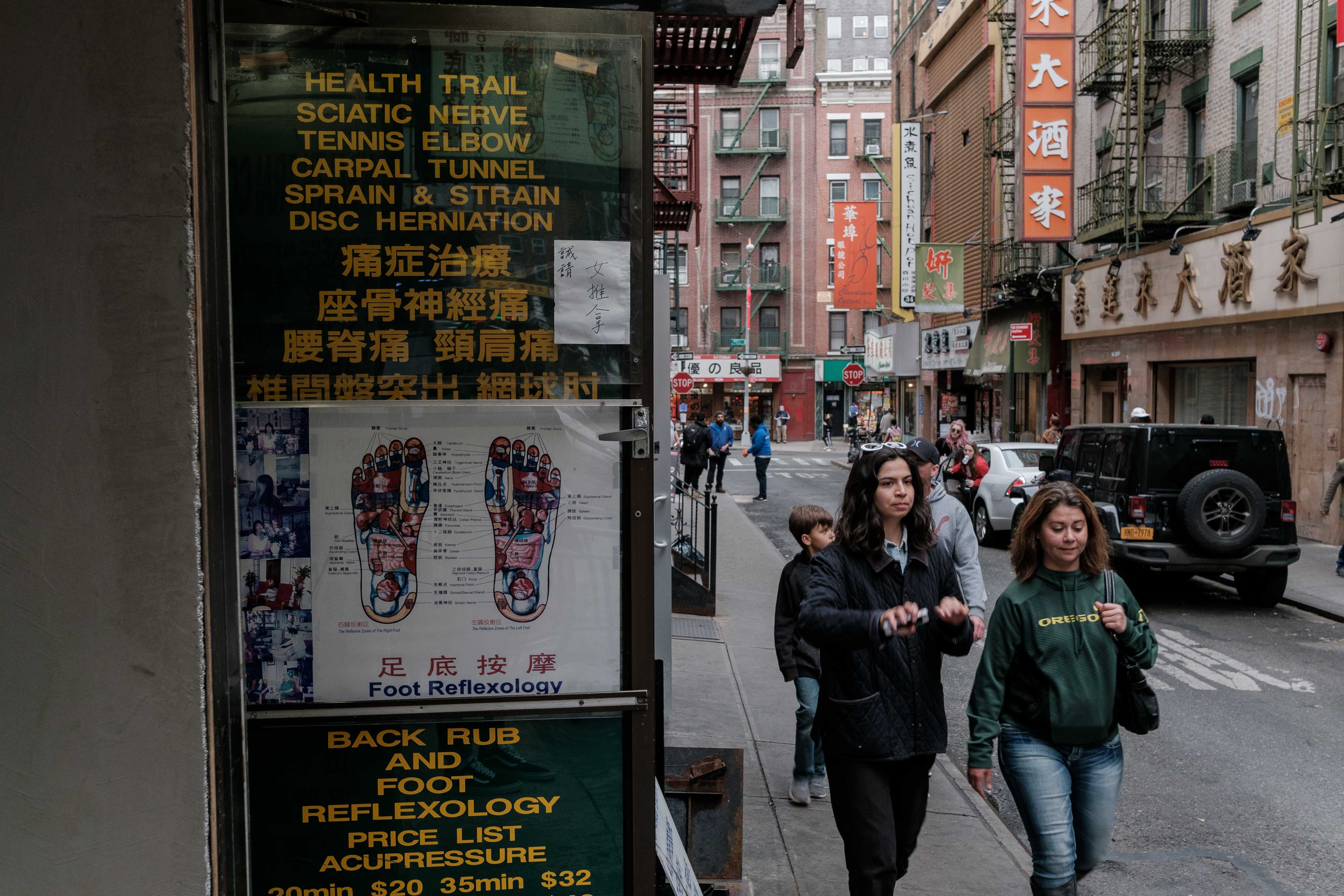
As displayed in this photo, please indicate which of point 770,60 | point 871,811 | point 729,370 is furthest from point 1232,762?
point 770,60

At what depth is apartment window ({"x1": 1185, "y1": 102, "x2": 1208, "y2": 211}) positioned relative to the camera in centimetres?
2141

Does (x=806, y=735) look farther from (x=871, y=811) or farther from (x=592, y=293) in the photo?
(x=592, y=293)

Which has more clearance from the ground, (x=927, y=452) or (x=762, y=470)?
(x=927, y=452)

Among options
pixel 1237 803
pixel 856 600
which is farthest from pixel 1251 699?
pixel 856 600

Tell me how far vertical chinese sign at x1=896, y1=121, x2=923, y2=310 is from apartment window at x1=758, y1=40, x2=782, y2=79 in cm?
2099

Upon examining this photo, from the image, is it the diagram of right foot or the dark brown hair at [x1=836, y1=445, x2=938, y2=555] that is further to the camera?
the dark brown hair at [x1=836, y1=445, x2=938, y2=555]

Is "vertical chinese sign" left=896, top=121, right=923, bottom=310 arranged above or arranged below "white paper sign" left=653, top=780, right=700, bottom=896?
above

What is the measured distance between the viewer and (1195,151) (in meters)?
21.8

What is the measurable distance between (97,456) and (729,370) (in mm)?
55418

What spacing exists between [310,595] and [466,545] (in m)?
0.44

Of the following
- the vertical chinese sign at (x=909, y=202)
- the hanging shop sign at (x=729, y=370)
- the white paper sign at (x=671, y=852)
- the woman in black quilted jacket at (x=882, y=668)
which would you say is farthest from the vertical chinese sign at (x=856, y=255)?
A: the white paper sign at (x=671, y=852)

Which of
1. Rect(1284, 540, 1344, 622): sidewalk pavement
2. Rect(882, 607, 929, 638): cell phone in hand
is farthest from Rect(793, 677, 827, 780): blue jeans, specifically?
Rect(1284, 540, 1344, 622): sidewalk pavement

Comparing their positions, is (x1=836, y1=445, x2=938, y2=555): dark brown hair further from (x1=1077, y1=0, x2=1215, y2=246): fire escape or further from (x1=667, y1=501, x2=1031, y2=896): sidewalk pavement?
Result: (x1=1077, y1=0, x2=1215, y2=246): fire escape

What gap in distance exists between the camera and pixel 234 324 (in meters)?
3.04
